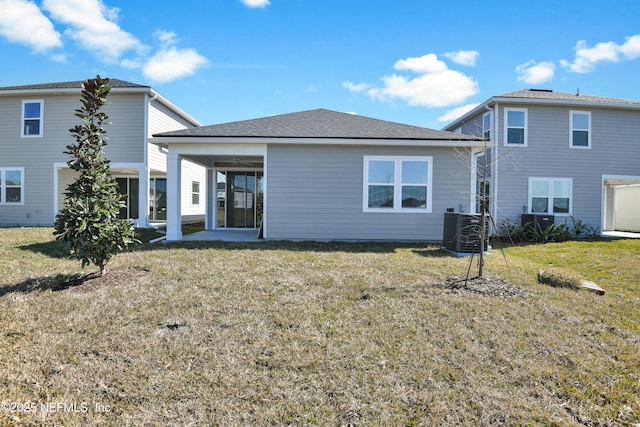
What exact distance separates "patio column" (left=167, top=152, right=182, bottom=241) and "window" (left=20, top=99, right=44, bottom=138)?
27.1 feet

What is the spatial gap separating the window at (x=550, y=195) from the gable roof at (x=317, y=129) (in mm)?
5334

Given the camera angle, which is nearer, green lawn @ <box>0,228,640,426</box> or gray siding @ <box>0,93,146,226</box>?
green lawn @ <box>0,228,640,426</box>

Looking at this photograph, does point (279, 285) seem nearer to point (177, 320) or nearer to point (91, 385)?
point (177, 320)

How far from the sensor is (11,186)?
46.0 ft

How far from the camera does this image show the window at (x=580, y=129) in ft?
43.6

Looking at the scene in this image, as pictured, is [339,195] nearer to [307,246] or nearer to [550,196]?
[307,246]

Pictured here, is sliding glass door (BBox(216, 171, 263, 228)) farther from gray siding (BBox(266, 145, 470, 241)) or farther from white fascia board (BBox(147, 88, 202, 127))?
white fascia board (BBox(147, 88, 202, 127))

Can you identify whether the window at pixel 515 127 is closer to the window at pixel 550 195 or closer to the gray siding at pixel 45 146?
the window at pixel 550 195

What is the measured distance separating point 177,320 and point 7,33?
1366 cm

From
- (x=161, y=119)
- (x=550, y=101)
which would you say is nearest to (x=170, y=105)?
(x=161, y=119)

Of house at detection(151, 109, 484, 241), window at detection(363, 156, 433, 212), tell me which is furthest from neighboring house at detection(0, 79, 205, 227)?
window at detection(363, 156, 433, 212)

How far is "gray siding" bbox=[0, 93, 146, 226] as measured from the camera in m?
13.4

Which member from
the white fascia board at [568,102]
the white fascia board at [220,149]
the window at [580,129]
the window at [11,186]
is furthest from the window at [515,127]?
the window at [11,186]

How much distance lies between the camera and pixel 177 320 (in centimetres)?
392
